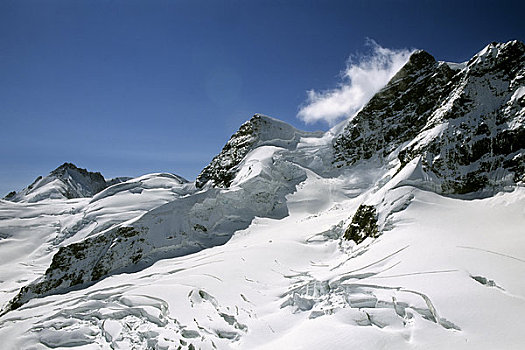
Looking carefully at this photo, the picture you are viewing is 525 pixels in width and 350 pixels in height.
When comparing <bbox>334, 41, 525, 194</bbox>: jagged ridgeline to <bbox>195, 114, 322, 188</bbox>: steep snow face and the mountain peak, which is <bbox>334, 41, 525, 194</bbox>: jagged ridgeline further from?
the mountain peak

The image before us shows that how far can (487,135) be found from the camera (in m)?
17.0

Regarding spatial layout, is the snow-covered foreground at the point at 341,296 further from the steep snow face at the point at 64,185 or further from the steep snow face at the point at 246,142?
the steep snow face at the point at 64,185

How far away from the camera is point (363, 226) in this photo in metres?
15.7

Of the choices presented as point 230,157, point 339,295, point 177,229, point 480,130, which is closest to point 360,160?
point 480,130

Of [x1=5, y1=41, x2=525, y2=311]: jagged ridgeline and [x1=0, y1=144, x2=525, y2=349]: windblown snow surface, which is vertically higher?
[x1=5, y1=41, x2=525, y2=311]: jagged ridgeline

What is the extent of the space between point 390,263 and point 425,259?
1180mm

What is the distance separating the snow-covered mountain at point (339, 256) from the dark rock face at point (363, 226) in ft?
0.32

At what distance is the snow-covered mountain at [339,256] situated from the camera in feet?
25.9

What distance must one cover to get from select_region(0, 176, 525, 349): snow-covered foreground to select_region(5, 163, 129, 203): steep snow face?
58.8 meters

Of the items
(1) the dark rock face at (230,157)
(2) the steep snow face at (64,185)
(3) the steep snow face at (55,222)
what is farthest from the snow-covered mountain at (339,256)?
(2) the steep snow face at (64,185)

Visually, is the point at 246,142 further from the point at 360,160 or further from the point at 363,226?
the point at 363,226

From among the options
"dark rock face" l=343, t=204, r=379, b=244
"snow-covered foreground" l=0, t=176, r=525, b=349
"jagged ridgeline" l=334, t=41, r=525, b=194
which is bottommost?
"snow-covered foreground" l=0, t=176, r=525, b=349

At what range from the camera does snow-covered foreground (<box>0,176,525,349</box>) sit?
23.5 ft

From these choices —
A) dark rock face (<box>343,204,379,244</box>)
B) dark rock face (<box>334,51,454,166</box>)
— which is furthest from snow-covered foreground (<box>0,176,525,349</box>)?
dark rock face (<box>334,51,454,166</box>)
